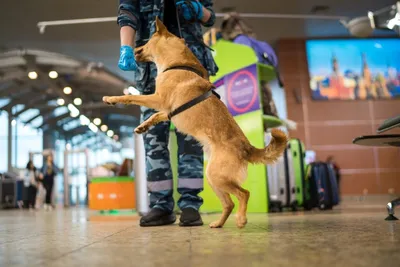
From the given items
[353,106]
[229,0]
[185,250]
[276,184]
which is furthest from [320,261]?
[353,106]

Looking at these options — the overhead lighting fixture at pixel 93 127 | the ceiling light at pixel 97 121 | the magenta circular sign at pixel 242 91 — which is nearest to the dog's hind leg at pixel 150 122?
the magenta circular sign at pixel 242 91

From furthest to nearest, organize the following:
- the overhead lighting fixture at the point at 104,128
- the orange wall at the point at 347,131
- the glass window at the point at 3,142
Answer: the overhead lighting fixture at the point at 104,128 < the glass window at the point at 3,142 < the orange wall at the point at 347,131

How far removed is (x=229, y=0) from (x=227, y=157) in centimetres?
657

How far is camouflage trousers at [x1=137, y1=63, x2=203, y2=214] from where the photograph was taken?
7.63 ft

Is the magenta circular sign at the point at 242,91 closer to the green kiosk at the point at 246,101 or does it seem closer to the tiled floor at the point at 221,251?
the green kiosk at the point at 246,101

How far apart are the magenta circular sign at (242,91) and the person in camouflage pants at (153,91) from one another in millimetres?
1784

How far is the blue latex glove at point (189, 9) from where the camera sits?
234cm

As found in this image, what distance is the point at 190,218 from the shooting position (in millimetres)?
2154

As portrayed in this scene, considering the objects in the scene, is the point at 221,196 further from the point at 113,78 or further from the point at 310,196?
the point at 113,78

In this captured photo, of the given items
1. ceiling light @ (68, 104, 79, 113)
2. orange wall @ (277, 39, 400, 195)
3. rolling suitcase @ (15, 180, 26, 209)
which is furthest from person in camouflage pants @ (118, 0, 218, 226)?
ceiling light @ (68, 104, 79, 113)

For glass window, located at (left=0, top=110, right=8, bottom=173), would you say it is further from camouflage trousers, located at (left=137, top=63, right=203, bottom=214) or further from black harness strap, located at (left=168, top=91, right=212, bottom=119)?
black harness strap, located at (left=168, top=91, right=212, bottom=119)

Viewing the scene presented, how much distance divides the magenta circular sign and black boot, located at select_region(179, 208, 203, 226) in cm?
226

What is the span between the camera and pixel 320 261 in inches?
36.7

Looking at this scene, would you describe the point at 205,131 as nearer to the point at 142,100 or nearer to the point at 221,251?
the point at 142,100
